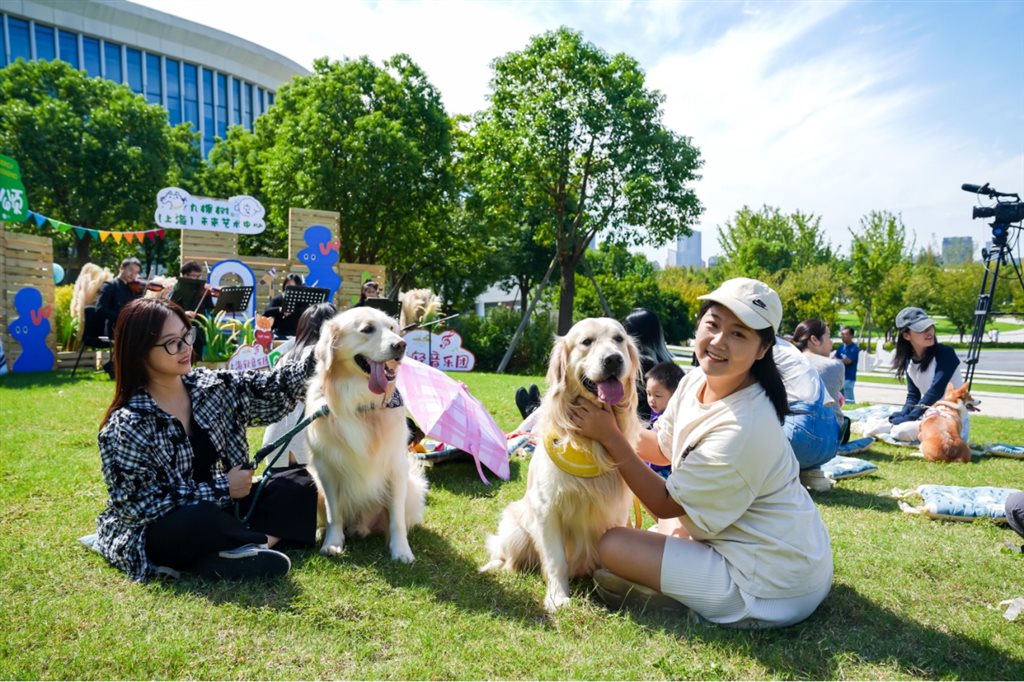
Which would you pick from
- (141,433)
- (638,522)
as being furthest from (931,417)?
(141,433)

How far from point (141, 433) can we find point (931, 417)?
7737mm

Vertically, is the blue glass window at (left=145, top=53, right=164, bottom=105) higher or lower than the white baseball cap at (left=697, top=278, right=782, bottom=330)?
higher

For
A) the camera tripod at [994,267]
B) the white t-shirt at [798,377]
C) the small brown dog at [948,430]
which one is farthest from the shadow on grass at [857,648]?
the camera tripod at [994,267]

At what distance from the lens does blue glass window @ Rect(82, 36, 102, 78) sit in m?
Result: 43.2

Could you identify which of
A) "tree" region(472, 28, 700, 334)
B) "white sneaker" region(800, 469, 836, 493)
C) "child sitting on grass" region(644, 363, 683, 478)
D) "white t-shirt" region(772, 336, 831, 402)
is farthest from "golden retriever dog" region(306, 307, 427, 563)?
"tree" region(472, 28, 700, 334)

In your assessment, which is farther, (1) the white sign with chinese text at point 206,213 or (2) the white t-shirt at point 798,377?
(1) the white sign with chinese text at point 206,213

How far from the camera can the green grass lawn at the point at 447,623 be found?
2502 millimetres

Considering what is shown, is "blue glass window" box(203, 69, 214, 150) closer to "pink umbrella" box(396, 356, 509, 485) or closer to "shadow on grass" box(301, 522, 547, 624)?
"pink umbrella" box(396, 356, 509, 485)

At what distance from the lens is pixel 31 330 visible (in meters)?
11.3

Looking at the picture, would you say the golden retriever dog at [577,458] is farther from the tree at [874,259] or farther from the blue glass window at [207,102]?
the blue glass window at [207,102]

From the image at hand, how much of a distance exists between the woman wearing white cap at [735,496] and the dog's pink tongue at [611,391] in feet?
0.42

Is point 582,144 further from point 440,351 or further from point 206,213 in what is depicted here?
point 206,213

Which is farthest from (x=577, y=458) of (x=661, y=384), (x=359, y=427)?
(x=661, y=384)

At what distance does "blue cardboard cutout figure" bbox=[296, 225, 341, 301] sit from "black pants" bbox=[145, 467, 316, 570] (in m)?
12.2
